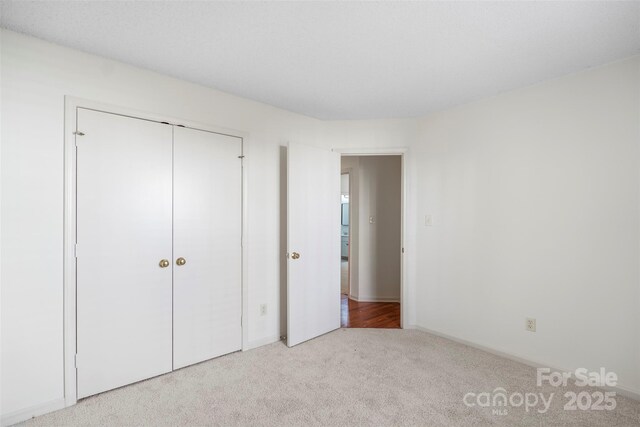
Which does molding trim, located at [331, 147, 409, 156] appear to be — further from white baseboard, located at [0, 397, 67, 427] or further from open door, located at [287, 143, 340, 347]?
white baseboard, located at [0, 397, 67, 427]

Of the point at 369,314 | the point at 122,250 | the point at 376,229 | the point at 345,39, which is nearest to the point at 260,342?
the point at 122,250

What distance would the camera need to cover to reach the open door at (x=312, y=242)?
9.89ft

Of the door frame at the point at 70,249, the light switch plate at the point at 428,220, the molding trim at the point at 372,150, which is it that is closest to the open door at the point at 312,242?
the molding trim at the point at 372,150

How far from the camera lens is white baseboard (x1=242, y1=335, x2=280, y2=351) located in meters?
2.90

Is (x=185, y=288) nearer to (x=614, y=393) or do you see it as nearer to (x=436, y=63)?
(x=436, y=63)

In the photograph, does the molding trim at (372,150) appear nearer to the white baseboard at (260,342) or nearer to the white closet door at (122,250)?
the white closet door at (122,250)

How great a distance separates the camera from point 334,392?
2.19 m

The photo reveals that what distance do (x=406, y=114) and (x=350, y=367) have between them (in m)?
2.56

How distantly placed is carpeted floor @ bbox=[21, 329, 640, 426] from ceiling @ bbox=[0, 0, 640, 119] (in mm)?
2330

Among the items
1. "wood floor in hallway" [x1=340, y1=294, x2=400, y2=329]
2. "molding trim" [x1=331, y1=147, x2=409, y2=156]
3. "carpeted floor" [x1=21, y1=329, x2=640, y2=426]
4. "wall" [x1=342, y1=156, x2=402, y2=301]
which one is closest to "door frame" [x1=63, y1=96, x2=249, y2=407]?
"carpeted floor" [x1=21, y1=329, x2=640, y2=426]

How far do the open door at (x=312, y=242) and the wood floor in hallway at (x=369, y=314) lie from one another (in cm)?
37

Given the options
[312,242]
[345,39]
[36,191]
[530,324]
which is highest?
[345,39]

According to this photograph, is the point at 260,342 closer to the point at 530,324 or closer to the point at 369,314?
the point at 369,314

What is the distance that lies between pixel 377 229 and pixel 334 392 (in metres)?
2.81
